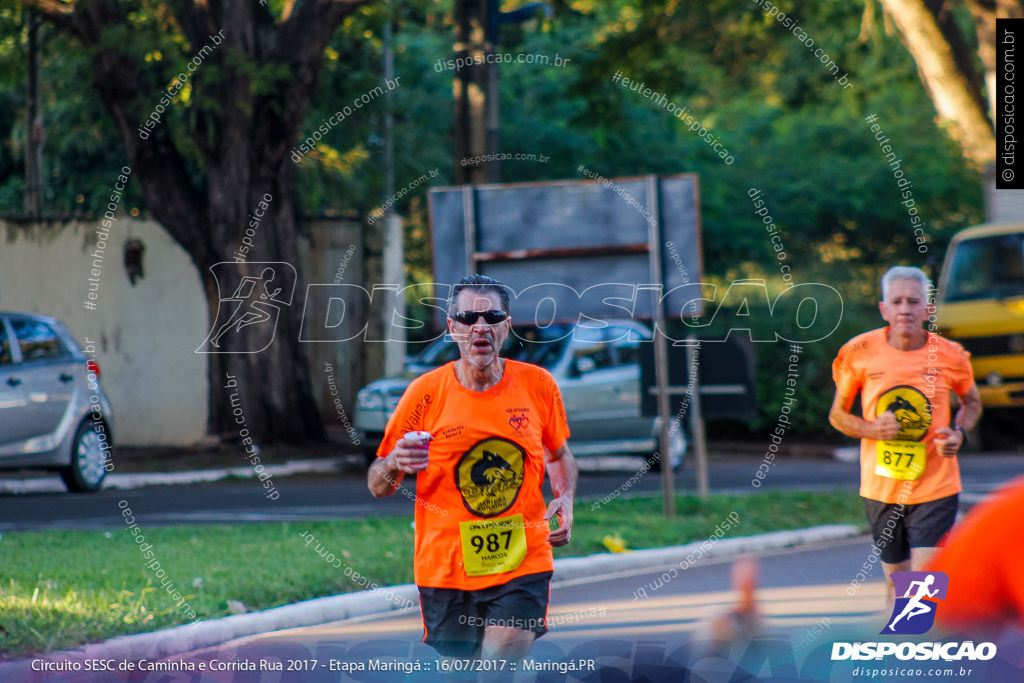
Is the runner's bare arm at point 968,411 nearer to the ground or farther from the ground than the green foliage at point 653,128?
nearer to the ground

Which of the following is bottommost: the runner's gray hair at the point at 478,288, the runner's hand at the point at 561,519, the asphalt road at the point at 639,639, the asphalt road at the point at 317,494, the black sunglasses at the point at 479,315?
the asphalt road at the point at 317,494

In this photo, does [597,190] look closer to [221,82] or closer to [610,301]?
[610,301]

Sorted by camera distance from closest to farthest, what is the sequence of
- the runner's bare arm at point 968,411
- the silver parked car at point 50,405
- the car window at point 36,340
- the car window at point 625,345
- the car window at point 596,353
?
1. the runner's bare arm at point 968,411
2. the silver parked car at point 50,405
3. the car window at point 36,340
4. the car window at point 596,353
5. the car window at point 625,345

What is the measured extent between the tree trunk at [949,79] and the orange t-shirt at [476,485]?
15.7 m

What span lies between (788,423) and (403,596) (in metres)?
13.2

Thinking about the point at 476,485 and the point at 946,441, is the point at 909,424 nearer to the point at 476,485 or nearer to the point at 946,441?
the point at 946,441

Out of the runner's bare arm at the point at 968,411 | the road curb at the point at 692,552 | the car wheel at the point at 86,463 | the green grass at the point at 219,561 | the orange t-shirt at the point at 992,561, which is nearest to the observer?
the orange t-shirt at the point at 992,561

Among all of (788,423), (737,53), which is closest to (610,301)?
(788,423)

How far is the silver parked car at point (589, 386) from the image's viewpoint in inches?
627

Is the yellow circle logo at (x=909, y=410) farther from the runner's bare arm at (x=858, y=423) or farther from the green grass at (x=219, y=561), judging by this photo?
the green grass at (x=219, y=561)

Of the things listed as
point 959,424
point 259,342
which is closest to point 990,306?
point 259,342

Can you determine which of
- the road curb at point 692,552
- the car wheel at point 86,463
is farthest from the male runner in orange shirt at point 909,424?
the car wheel at point 86,463

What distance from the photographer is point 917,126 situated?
31.7 m

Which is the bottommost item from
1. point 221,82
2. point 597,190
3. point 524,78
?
point 597,190
